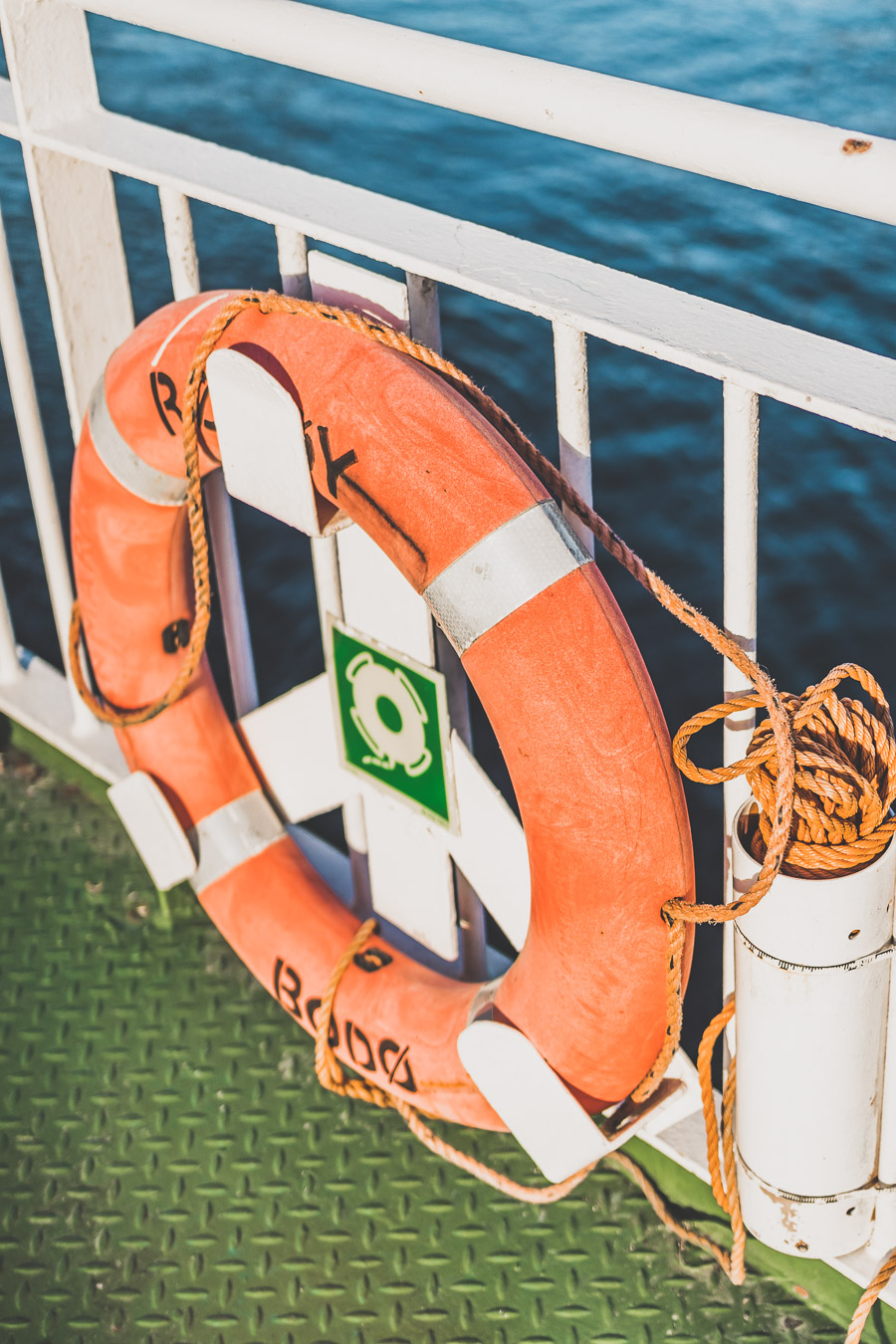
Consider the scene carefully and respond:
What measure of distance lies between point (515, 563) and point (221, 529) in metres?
0.79

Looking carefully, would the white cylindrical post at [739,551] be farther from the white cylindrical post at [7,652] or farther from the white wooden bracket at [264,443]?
the white cylindrical post at [7,652]

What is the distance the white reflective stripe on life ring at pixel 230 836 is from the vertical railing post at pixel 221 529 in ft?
0.62

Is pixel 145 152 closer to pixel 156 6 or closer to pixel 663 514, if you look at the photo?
pixel 156 6

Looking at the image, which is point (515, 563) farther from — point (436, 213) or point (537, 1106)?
point (537, 1106)

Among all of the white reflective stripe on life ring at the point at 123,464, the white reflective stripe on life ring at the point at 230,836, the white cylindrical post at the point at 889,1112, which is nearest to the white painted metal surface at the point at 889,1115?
the white cylindrical post at the point at 889,1112

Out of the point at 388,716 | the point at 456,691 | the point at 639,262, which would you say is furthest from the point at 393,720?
the point at 639,262

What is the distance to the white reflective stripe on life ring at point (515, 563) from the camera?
4.32ft

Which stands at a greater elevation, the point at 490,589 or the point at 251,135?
the point at 490,589

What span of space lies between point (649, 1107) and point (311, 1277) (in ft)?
1.49

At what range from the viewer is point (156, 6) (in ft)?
5.33

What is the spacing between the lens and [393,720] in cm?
180

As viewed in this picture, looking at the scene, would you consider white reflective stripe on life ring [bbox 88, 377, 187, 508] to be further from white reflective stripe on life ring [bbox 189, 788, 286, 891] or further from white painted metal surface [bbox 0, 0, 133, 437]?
white reflective stripe on life ring [bbox 189, 788, 286, 891]

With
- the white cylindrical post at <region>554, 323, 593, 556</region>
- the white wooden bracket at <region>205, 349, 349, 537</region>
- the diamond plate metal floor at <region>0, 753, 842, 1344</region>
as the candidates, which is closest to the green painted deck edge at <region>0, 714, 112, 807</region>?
the diamond plate metal floor at <region>0, 753, 842, 1344</region>

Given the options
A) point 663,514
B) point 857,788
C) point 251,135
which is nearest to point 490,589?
point 857,788
